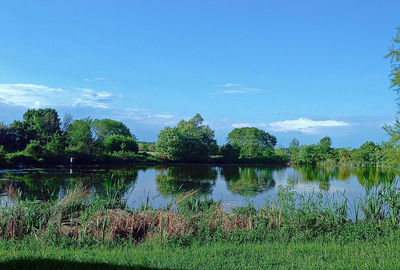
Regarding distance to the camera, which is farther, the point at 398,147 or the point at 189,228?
the point at 398,147

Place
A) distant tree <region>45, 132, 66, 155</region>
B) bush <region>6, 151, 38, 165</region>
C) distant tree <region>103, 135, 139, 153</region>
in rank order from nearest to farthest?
bush <region>6, 151, 38, 165</region> < distant tree <region>45, 132, 66, 155</region> < distant tree <region>103, 135, 139, 153</region>

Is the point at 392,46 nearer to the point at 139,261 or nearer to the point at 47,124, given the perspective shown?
the point at 139,261

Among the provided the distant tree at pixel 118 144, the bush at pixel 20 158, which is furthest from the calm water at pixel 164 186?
the distant tree at pixel 118 144

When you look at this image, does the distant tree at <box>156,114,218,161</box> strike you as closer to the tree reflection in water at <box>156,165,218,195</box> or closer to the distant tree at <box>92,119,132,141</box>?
the distant tree at <box>92,119,132,141</box>

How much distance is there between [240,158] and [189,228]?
50937 mm

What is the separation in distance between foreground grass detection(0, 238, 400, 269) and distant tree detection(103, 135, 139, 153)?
44428mm

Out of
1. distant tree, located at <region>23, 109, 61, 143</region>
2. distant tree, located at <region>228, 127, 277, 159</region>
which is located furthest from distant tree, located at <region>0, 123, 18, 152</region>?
distant tree, located at <region>228, 127, 277, 159</region>

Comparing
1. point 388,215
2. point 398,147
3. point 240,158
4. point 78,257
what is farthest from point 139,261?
point 240,158

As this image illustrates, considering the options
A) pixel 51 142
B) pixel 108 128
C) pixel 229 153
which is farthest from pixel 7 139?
pixel 229 153

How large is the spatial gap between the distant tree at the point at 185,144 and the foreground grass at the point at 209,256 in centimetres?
4461

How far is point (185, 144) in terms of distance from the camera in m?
52.2

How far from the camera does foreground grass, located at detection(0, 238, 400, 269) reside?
14.4 feet

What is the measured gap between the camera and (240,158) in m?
56.9

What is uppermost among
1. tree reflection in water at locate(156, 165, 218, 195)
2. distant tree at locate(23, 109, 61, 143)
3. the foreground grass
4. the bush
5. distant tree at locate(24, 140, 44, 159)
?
distant tree at locate(23, 109, 61, 143)
